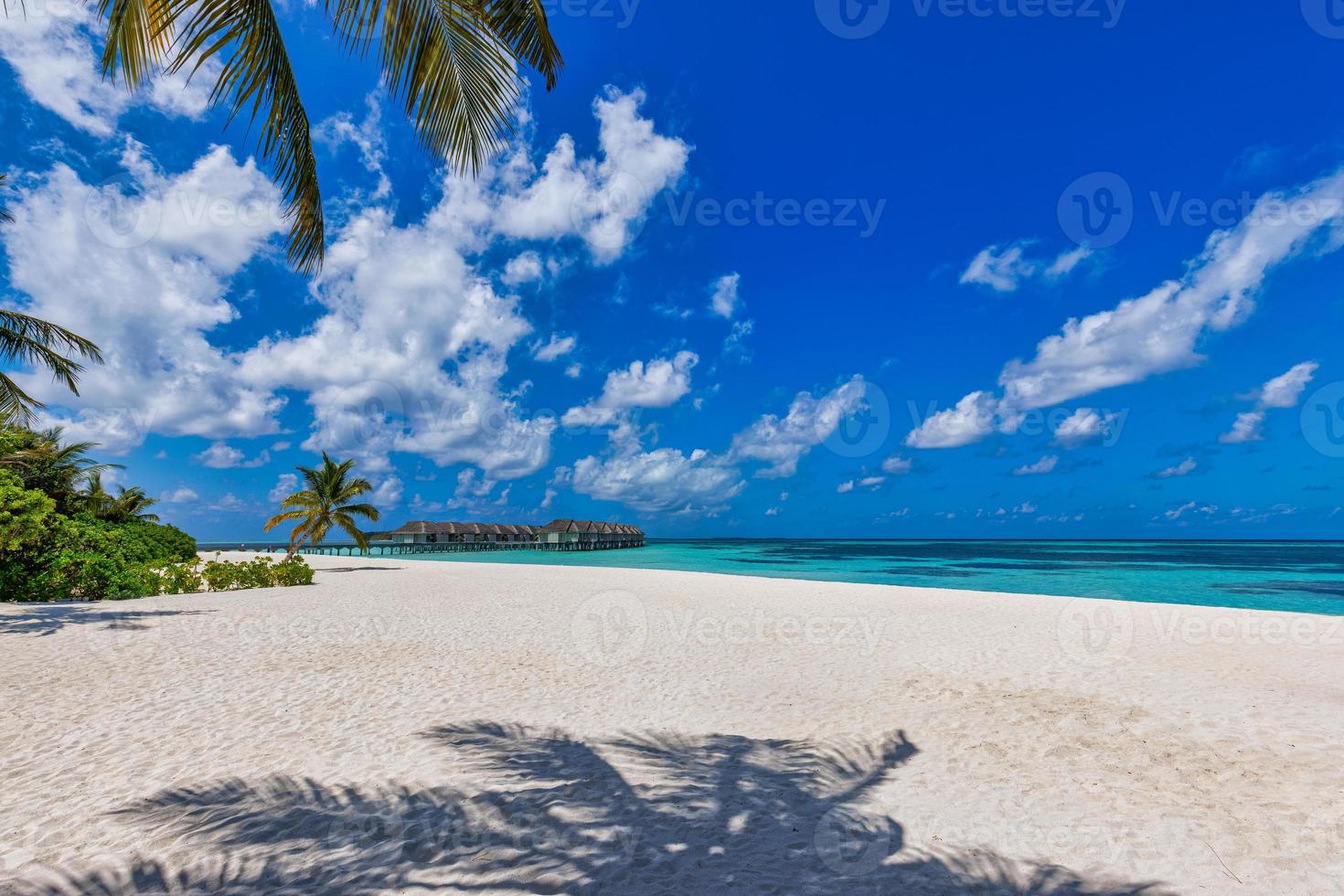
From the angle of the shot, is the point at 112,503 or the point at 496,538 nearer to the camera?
the point at 112,503

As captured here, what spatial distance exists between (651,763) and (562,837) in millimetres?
1321

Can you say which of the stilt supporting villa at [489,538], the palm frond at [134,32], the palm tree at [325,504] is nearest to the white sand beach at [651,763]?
the palm frond at [134,32]

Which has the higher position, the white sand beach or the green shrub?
the green shrub

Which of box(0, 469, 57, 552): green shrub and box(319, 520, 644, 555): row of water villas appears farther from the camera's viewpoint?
box(319, 520, 644, 555): row of water villas

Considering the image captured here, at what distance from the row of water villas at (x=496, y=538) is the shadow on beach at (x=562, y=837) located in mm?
58176

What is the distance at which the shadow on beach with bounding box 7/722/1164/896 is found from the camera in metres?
3.20

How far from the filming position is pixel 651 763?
16.0 feet

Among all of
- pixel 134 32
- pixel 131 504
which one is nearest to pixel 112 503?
pixel 131 504

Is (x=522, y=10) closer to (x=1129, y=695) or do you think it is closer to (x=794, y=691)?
(x=794, y=691)

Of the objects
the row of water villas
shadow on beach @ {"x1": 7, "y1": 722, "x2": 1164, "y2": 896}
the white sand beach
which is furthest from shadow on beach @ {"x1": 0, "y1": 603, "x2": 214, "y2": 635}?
the row of water villas

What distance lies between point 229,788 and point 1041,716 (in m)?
7.57

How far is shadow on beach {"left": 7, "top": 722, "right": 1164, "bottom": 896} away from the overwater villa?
58800 mm

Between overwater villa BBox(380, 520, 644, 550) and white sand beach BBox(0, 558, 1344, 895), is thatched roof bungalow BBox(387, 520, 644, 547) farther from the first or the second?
white sand beach BBox(0, 558, 1344, 895)

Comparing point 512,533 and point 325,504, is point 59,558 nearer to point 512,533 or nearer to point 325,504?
point 325,504
